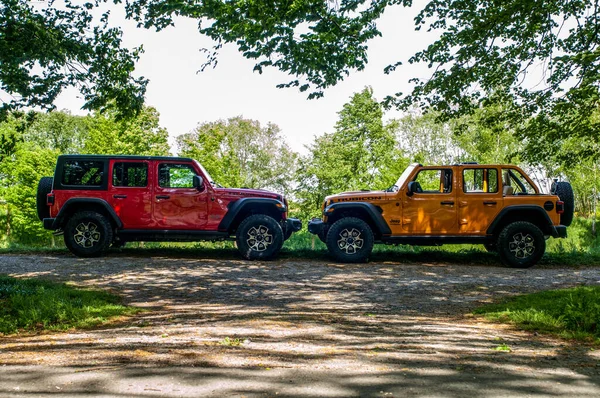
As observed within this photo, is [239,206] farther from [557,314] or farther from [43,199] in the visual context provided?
[557,314]

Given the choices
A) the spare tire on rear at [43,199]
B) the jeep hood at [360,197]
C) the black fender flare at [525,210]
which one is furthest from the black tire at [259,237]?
the black fender flare at [525,210]

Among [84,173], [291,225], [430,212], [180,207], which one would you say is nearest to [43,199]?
[84,173]

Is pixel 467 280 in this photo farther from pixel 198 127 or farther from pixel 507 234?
pixel 198 127

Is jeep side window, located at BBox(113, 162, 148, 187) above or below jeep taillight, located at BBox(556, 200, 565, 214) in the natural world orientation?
above

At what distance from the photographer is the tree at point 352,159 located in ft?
105

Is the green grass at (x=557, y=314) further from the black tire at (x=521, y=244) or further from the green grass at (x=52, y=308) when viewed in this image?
the green grass at (x=52, y=308)

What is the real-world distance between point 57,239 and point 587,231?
40.2m

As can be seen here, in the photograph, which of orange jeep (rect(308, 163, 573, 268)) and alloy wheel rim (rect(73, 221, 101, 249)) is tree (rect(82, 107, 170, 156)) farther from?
orange jeep (rect(308, 163, 573, 268))

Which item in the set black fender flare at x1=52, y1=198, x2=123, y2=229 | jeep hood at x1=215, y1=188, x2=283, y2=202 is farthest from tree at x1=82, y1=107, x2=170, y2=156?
jeep hood at x1=215, y1=188, x2=283, y2=202

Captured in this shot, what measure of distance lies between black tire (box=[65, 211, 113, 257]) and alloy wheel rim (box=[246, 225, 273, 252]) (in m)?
3.14

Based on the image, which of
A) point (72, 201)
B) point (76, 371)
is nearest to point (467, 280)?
point (76, 371)

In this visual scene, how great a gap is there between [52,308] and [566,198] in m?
10.6

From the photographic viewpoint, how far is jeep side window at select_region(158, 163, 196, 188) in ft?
37.8

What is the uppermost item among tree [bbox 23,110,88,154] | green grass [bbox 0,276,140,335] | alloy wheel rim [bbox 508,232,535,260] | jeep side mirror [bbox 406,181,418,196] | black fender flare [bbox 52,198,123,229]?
tree [bbox 23,110,88,154]
